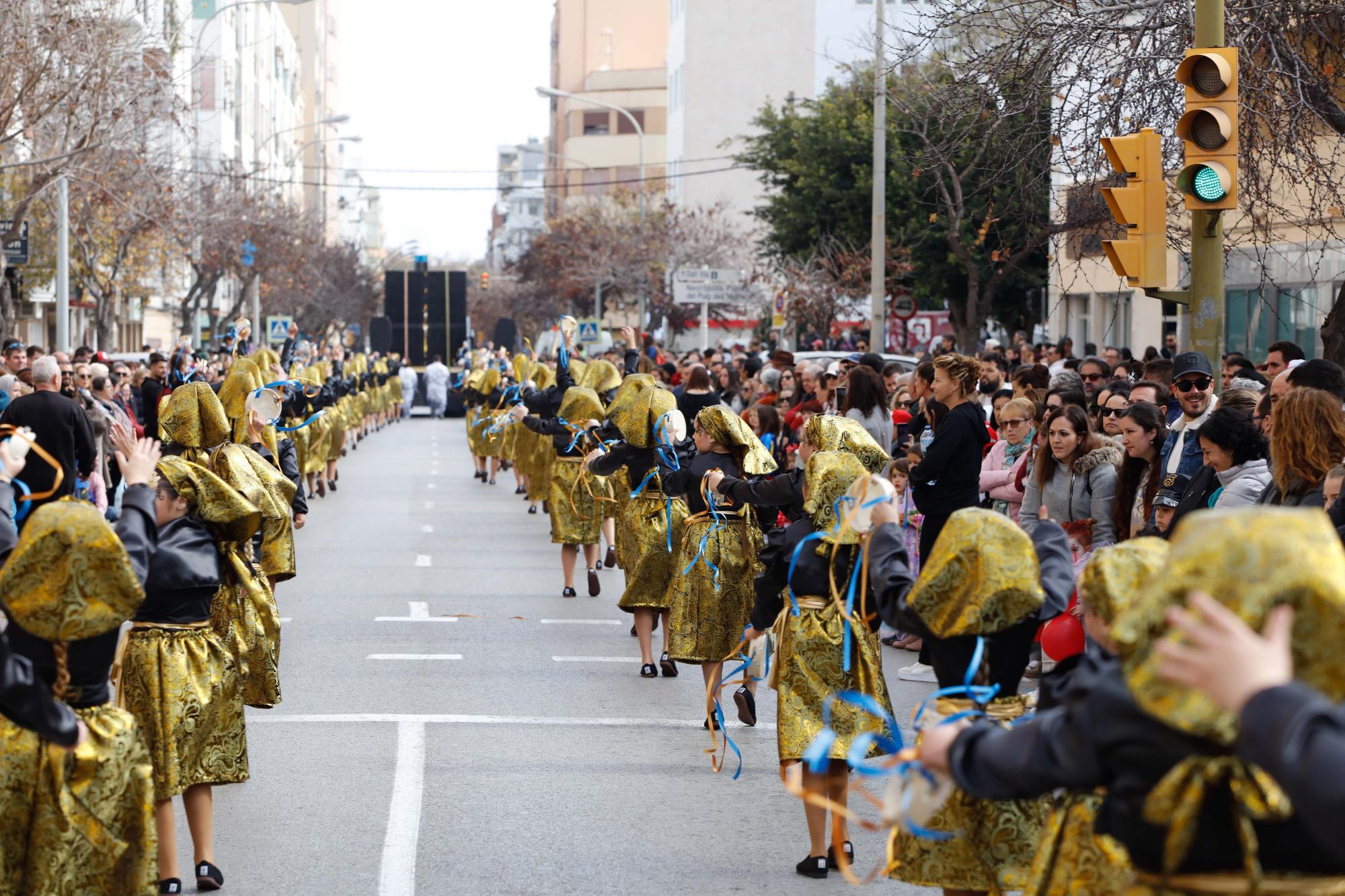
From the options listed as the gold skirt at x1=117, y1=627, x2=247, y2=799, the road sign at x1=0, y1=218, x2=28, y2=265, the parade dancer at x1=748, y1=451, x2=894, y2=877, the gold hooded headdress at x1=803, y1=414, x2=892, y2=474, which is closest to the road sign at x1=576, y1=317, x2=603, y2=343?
the road sign at x1=0, y1=218, x2=28, y2=265

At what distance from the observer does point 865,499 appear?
5848mm

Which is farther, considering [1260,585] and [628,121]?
[628,121]

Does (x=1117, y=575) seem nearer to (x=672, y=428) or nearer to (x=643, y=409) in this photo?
(x=672, y=428)

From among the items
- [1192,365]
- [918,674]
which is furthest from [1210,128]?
[918,674]

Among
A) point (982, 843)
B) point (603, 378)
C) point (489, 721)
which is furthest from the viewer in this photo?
point (603, 378)

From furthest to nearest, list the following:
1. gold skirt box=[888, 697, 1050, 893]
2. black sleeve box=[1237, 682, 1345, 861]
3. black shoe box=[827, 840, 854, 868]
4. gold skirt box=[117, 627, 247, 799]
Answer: black shoe box=[827, 840, 854, 868] → gold skirt box=[117, 627, 247, 799] → gold skirt box=[888, 697, 1050, 893] → black sleeve box=[1237, 682, 1345, 861]

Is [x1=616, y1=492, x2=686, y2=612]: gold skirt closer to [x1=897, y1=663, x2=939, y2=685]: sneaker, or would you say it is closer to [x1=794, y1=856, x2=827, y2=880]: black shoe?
[x1=897, y1=663, x2=939, y2=685]: sneaker

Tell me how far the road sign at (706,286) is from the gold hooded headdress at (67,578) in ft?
104

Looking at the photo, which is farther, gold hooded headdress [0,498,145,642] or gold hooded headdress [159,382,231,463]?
gold hooded headdress [159,382,231,463]

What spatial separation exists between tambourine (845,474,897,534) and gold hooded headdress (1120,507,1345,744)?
2554mm

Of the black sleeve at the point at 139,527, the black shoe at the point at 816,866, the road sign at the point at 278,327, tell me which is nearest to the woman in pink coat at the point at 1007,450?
the black shoe at the point at 816,866

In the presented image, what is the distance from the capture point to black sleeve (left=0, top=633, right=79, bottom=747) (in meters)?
4.52

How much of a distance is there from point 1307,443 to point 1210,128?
9.01ft

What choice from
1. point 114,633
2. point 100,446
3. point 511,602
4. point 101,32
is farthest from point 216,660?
point 101,32
